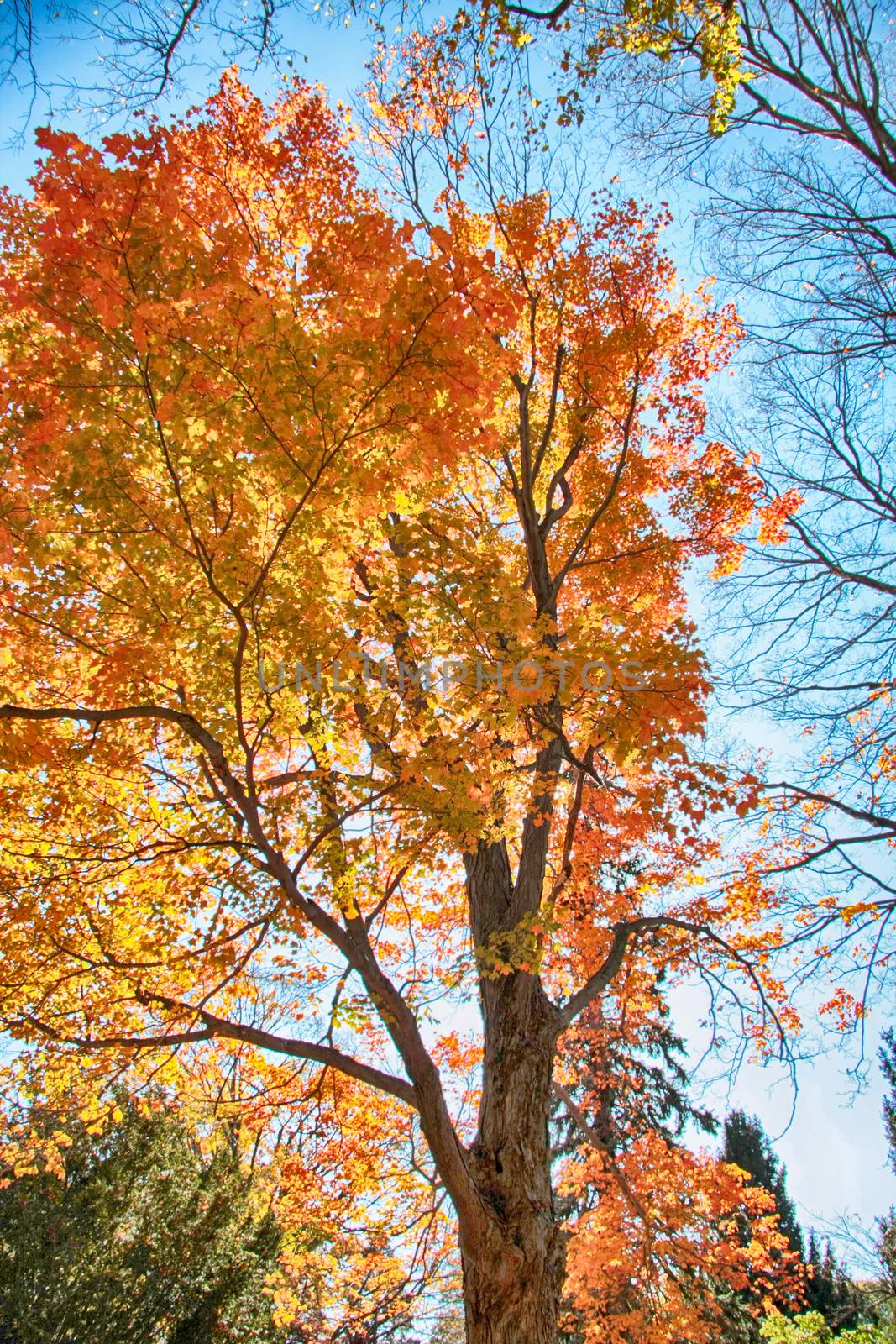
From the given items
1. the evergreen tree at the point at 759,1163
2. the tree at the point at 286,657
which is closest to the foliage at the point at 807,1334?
the evergreen tree at the point at 759,1163

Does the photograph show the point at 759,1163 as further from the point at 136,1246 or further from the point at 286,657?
the point at 286,657

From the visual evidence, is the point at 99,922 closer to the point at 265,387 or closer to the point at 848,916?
the point at 265,387

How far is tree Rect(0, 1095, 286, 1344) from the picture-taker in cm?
758

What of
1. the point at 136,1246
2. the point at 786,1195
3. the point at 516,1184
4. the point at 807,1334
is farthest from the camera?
the point at 786,1195

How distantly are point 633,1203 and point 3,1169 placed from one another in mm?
7299

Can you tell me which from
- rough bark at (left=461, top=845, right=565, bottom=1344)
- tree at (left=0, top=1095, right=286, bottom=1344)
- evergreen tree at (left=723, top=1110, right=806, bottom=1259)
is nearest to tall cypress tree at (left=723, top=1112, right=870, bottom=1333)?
evergreen tree at (left=723, top=1110, right=806, bottom=1259)

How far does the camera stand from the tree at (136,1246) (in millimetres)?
7582

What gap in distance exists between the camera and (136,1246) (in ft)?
27.5

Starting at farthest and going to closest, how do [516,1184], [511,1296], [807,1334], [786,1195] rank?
1. [786,1195]
2. [807,1334]
3. [516,1184]
4. [511,1296]

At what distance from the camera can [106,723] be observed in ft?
15.0

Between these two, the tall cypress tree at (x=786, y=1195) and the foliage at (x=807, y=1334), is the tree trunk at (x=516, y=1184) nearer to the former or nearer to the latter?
the foliage at (x=807, y=1334)

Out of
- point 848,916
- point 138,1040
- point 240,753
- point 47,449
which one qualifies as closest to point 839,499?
point 848,916

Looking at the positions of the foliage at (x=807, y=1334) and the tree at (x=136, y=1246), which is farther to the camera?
the foliage at (x=807, y=1334)

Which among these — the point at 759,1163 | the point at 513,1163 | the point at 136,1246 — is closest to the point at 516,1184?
the point at 513,1163
